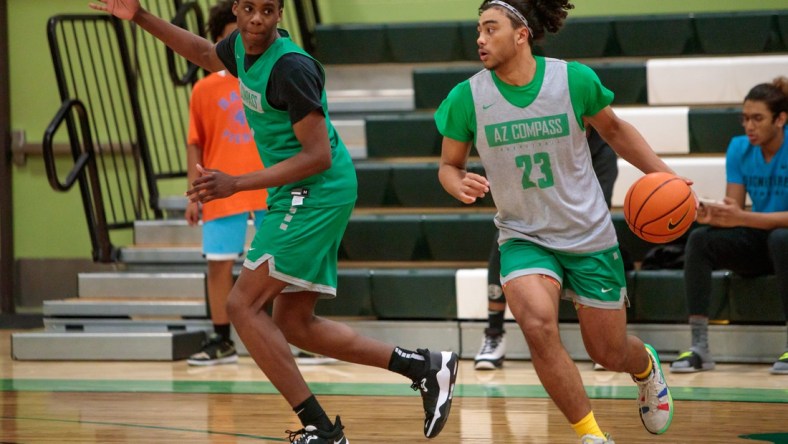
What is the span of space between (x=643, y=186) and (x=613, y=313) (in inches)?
15.1

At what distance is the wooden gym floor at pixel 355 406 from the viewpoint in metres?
3.86

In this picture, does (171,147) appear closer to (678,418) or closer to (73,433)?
(73,433)

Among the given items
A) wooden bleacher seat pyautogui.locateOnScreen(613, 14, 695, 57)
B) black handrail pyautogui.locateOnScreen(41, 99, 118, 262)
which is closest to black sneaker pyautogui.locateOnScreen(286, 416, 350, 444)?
black handrail pyautogui.locateOnScreen(41, 99, 118, 262)

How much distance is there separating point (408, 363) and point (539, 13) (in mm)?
1149

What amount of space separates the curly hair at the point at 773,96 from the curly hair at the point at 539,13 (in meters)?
1.81

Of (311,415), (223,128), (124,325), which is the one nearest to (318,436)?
(311,415)

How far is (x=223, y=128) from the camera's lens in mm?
5562

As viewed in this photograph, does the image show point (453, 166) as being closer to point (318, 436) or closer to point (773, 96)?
point (318, 436)

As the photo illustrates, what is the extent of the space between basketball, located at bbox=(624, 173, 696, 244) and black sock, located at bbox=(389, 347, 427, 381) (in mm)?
805

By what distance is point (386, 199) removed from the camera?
6.30m

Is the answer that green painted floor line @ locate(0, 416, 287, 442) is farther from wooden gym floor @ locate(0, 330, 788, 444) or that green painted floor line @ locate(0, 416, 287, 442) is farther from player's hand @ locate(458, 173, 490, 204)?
player's hand @ locate(458, 173, 490, 204)

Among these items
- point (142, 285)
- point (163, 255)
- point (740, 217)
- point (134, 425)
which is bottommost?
point (134, 425)

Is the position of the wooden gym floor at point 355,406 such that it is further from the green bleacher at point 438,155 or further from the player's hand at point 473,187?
the player's hand at point 473,187

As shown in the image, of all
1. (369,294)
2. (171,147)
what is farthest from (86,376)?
(171,147)
